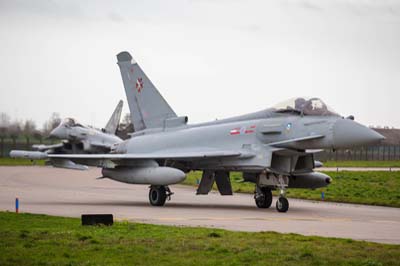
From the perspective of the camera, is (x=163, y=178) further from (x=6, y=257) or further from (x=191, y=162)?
(x=6, y=257)

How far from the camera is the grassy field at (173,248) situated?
34.5 feet

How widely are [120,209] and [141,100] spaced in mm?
6197

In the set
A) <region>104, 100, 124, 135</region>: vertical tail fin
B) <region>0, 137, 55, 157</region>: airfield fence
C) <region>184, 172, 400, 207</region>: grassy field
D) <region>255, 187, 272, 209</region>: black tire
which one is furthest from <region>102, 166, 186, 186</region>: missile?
<region>0, 137, 55, 157</region>: airfield fence

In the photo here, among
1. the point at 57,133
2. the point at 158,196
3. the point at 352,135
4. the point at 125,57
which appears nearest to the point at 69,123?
the point at 57,133

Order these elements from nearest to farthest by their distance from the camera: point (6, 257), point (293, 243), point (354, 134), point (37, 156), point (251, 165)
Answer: point (6, 257) → point (293, 243) → point (354, 134) → point (251, 165) → point (37, 156)

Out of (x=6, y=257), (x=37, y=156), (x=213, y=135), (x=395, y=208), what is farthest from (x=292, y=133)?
(x=6, y=257)

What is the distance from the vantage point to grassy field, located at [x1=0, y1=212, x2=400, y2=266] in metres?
10.5

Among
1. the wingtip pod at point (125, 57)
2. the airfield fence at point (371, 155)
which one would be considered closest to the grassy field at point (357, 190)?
the wingtip pod at point (125, 57)

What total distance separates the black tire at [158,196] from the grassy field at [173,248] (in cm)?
785

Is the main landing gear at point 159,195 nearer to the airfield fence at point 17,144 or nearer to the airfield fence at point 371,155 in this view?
the airfield fence at point 17,144

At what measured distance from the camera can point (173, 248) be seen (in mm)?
11648

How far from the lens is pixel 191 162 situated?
899 inches

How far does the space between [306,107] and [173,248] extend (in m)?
9.95

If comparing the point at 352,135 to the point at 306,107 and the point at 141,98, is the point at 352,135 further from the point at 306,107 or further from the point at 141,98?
the point at 141,98
